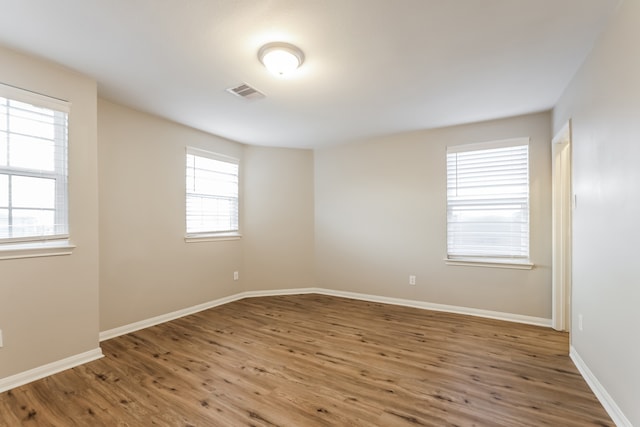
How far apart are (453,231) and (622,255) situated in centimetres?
231

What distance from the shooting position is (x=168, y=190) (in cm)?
377

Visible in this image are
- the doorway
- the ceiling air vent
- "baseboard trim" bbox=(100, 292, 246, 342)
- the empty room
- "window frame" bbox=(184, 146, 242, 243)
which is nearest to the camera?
the empty room

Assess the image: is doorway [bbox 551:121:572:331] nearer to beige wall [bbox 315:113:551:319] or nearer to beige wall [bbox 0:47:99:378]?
beige wall [bbox 315:113:551:319]

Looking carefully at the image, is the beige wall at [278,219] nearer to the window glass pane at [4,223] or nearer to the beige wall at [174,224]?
the beige wall at [174,224]

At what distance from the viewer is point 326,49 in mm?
2203

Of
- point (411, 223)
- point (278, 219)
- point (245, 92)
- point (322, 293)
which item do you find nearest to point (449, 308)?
point (411, 223)

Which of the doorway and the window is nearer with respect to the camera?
the doorway

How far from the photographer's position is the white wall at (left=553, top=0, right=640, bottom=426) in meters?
1.62

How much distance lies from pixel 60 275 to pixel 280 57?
2.48 m

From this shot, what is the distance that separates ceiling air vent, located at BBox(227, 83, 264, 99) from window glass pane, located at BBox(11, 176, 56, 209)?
5.55 feet

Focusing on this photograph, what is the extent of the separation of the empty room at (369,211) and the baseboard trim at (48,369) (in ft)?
0.05

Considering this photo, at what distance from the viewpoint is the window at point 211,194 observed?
4105 mm

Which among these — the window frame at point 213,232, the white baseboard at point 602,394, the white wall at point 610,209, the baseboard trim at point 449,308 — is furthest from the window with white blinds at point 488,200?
the window frame at point 213,232

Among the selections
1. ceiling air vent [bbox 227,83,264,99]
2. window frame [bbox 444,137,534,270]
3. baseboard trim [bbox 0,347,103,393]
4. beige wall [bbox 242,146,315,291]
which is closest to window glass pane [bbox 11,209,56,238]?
baseboard trim [bbox 0,347,103,393]
